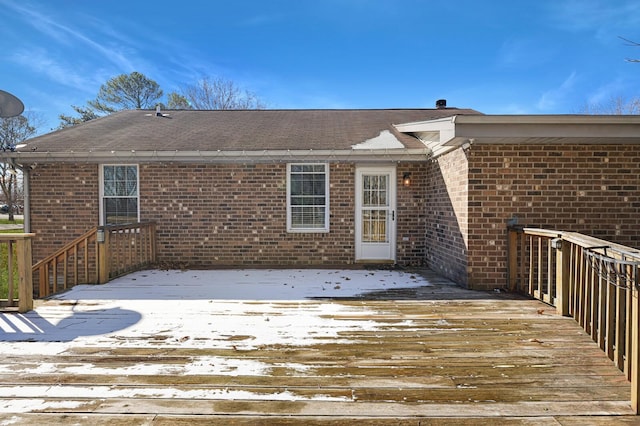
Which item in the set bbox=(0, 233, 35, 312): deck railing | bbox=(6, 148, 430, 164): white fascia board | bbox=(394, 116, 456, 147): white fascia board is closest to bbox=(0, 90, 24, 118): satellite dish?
bbox=(0, 233, 35, 312): deck railing

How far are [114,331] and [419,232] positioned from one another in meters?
5.80

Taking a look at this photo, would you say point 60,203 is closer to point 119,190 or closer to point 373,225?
point 119,190

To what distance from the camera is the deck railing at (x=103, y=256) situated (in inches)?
218

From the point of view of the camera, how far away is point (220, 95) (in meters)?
21.7

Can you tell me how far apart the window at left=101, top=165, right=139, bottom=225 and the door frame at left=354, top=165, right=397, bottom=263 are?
15.6 ft

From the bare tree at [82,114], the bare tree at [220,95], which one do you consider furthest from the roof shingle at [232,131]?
the bare tree at [82,114]

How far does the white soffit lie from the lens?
7055 millimetres

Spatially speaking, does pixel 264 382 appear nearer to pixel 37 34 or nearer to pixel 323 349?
pixel 323 349

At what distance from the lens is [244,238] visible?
24.2 ft

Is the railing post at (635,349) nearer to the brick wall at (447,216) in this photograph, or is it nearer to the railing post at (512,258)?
the railing post at (512,258)

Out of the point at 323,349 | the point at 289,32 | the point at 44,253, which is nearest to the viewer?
the point at 323,349

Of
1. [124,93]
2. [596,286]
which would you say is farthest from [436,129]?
[124,93]

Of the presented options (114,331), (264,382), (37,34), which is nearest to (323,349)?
(264,382)

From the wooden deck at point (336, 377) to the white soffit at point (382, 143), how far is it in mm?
4097
